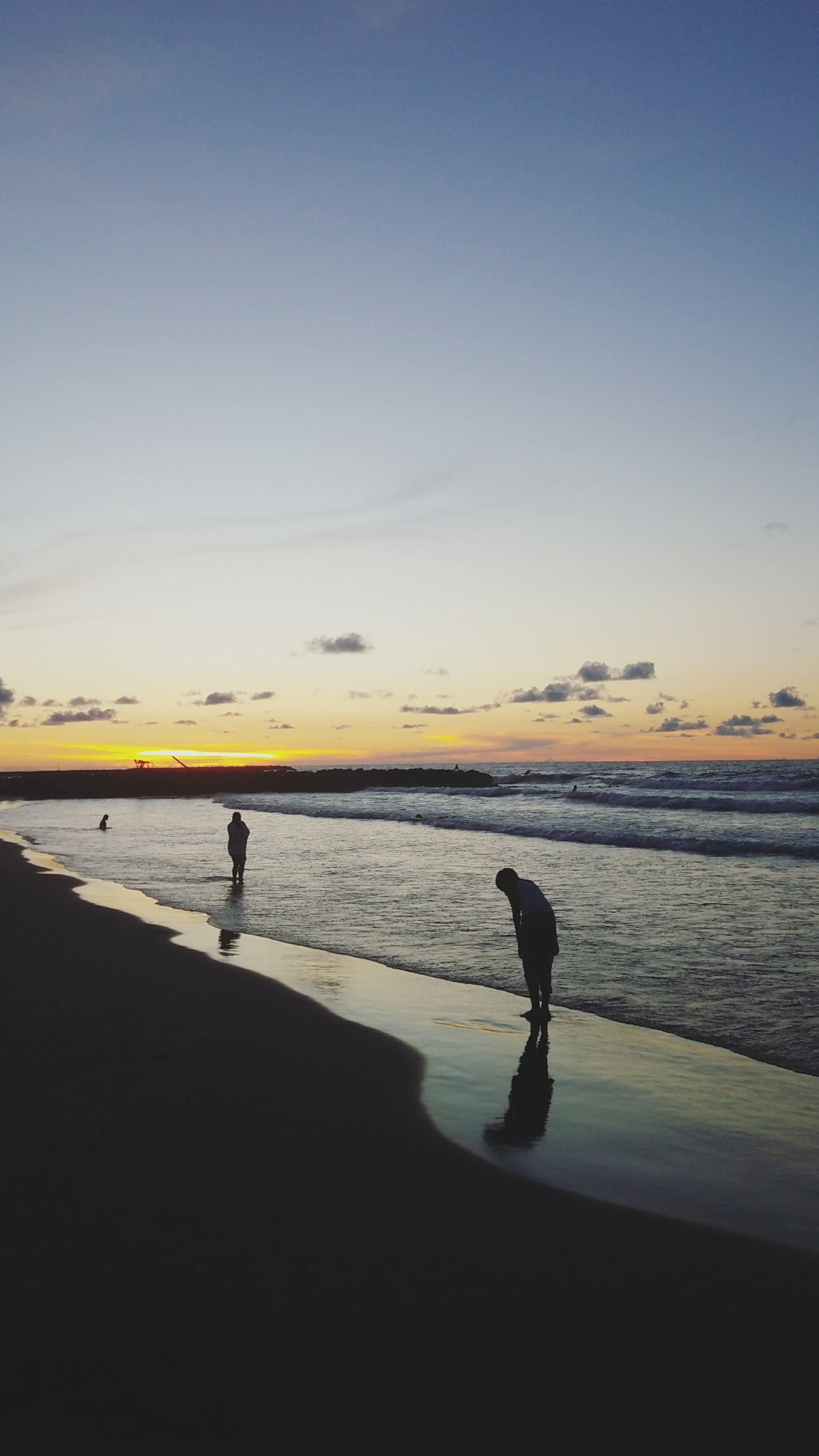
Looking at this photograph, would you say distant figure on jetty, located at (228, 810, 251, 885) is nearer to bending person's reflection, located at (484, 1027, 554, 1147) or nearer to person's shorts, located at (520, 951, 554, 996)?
person's shorts, located at (520, 951, 554, 996)

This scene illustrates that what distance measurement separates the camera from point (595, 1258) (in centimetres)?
473

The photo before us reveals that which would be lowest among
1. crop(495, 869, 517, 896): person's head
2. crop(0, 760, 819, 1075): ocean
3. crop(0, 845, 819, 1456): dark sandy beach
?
crop(0, 760, 819, 1075): ocean

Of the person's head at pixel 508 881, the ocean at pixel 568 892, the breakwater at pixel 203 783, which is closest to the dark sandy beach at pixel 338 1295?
the person's head at pixel 508 881

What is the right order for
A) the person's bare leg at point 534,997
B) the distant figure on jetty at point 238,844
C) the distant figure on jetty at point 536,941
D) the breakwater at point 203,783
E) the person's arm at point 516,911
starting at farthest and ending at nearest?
the breakwater at point 203,783, the distant figure on jetty at point 238,844, the person's arm at point 516,911, the distant figure on jetty at point 536,941, the person's bare leg at point 534,997

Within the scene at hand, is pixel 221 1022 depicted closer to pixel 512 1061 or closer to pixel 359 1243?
pixel 512 1061

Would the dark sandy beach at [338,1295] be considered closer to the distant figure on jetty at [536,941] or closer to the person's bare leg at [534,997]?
the person's bare leg at [534,997]

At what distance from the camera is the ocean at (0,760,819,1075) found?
437 inches

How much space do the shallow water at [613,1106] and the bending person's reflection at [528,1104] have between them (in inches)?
0.6

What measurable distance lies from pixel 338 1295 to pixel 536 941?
5690 mm

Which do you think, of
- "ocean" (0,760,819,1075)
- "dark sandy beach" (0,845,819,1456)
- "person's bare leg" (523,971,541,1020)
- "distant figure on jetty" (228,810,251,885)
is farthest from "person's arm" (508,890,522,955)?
"distant figure on jetty" (228,810,251,885)

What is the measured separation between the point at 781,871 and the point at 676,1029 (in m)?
14.9

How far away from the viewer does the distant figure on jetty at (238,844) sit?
21.3 metres

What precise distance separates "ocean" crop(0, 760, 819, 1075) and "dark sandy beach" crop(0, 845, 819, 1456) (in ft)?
14.4

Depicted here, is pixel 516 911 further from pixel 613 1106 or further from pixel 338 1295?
pixel 338 1295
